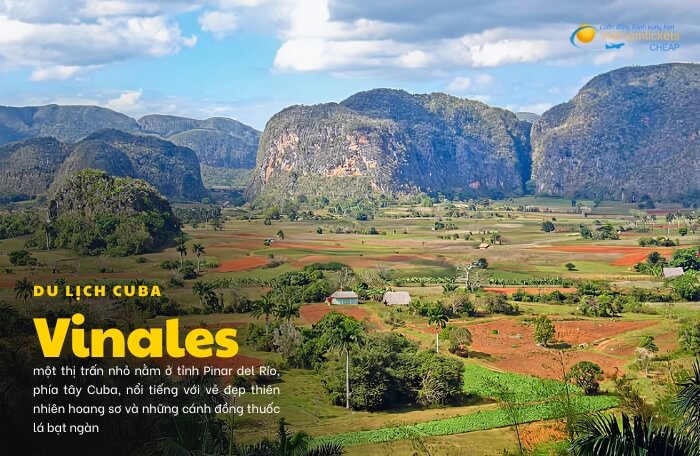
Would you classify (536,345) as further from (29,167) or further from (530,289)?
(29,167)

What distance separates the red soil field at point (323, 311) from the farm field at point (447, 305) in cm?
14

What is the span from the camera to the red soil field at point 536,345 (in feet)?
126

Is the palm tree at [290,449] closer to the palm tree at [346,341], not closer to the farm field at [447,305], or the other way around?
the farm field at [447,305]

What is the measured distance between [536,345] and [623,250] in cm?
4523

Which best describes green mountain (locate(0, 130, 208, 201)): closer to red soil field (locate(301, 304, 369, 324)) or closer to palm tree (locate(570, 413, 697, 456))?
red soil field (locate(301, 304, 369, 324))

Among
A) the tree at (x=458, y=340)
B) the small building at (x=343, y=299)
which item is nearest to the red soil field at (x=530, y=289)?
the small building at (x=343, y=299)

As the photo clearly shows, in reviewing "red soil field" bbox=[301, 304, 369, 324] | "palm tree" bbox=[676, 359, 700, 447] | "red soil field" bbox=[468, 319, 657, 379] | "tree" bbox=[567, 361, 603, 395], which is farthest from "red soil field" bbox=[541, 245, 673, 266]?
"palm tree" bbox=[676, 359, 700, 447]

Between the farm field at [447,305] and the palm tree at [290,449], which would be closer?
the palm tree at [290,449]

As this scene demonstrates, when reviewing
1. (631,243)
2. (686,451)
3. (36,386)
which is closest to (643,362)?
(686,451)

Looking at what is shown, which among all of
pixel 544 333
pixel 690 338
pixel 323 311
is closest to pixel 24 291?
pixel 323 311

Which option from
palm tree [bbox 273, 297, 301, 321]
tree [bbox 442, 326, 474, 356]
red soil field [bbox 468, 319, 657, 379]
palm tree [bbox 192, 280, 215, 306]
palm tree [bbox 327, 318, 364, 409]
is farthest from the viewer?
palm tree [bbox 192, 280, 215, 306]

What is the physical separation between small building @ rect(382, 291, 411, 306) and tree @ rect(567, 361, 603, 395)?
2218 centimetres

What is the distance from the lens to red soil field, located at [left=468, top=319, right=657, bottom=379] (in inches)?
1511

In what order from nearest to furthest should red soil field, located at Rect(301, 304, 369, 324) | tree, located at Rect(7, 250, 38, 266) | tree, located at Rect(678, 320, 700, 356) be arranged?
1. tree, located at Rect(678, 320, 700, 356)
2. red soil field, located at Rect(301, 304, 369, 324)
3. tree, located at Rect(7, 250, 38, 266)
